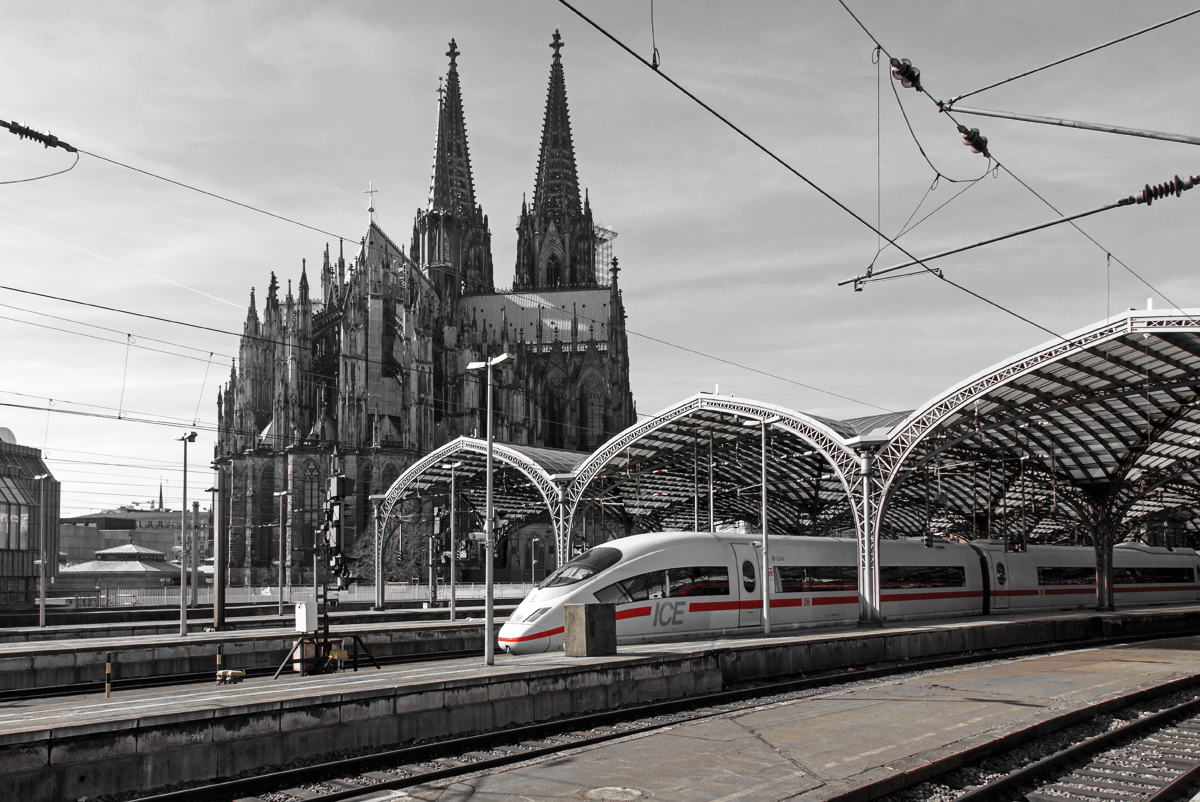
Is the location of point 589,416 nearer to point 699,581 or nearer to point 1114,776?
point 699,581

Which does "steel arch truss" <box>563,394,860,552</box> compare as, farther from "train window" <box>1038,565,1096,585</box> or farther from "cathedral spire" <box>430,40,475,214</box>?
"cathedral spire" <box>430,40,475,214</box>

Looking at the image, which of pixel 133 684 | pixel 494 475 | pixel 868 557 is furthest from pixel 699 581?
pixel 494 475

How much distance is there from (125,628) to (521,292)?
9047 centimetres

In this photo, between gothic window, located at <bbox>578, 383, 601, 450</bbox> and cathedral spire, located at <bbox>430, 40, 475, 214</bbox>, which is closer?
gothic window, located at <bbox>578, 383, 601, 450</bbox>

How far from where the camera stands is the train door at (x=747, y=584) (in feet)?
86.5

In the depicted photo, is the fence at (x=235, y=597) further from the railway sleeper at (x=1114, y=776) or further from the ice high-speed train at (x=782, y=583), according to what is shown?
the railway sleeper at (x=1114, y=776)

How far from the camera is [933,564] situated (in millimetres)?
34219

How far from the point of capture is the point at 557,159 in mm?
125312

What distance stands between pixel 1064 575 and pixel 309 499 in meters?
60.9

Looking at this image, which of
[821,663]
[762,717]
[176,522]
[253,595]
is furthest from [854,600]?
[176,522]

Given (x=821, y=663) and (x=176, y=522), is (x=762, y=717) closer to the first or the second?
(x=821, y=663)

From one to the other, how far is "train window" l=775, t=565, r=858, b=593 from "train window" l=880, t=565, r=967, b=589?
1020 millimetres

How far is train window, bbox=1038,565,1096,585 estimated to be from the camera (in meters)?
39.9

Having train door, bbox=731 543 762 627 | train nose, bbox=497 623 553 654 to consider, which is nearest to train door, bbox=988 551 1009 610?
train door, bbox=731 543 762 627
